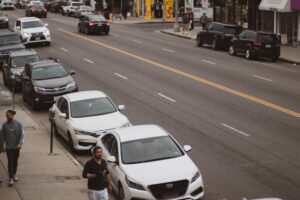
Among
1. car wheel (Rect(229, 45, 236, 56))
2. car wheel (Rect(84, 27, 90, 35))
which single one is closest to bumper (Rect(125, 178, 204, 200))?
car wheel (Rect(229, 45, 236, 56))

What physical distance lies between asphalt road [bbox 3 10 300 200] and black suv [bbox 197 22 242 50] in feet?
2.85

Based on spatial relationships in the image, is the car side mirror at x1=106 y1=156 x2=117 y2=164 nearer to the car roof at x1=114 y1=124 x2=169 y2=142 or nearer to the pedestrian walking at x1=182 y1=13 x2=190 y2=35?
the car roof at x1=114 y1=124 x2=169 y2=142

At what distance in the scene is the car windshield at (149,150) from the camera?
14672 mm

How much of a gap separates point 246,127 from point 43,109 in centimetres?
889

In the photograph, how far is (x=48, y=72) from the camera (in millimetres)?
27188

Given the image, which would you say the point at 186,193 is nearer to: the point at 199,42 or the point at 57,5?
the point at 199,42

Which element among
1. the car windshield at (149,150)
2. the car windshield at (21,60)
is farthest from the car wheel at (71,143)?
the car windshield at (21,60)

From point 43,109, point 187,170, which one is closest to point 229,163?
point 187,170

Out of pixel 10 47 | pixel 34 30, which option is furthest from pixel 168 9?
pixel 10 47

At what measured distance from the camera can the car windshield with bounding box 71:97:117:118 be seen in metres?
20.2

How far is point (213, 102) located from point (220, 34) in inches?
772

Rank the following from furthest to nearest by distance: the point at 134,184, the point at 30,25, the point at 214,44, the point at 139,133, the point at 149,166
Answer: the point at 30,25
the point at 214,44
the point at 139,133
the point at 149,166
the point at 134,184

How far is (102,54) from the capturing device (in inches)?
1674

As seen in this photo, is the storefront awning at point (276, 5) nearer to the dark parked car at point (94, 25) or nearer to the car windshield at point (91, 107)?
the dark parked car at point (94, 25)
